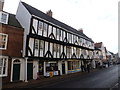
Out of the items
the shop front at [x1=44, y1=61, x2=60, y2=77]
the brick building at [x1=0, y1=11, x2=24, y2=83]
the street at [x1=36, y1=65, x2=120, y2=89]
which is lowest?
the street at [x1=36, y1=65, x2=120, y2=89]

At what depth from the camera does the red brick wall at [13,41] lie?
13906 millimetres

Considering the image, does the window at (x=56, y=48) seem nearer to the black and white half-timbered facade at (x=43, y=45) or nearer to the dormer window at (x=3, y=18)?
the black and white half-timbered facade at (x=43, y=45)

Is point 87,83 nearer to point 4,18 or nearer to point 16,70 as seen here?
point 16,70

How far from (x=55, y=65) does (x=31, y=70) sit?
5.69 metres

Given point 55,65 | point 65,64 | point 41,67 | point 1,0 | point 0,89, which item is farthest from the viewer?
point 65,64

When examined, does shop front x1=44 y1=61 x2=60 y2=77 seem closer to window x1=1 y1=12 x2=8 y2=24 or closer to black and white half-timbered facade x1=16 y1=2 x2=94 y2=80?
black and white half-timbered facade x1=16 y1=2 x2=94 y2=80

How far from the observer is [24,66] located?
15141 mm

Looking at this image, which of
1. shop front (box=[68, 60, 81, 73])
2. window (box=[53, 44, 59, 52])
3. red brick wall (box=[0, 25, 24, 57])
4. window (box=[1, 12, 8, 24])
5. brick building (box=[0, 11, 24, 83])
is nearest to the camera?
brick building (box=[0, 11, 24, 83])

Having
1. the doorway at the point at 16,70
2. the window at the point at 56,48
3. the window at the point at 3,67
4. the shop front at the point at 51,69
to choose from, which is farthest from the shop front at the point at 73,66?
the window at the point at 3,67

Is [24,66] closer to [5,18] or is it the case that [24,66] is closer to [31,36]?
[31,36]

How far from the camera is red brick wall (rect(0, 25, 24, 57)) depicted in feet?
45.6

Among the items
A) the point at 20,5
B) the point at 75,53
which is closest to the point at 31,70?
the point at 20,5

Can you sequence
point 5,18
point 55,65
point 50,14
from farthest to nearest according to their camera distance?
point 50,14
point 55,65
point 5,18

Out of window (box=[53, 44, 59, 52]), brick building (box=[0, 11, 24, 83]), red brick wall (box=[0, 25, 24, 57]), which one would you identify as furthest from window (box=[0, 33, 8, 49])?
window (box=[53, 44, 59, 52])
